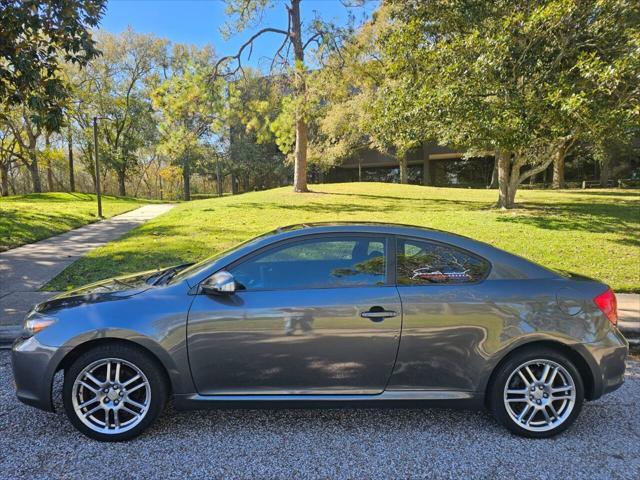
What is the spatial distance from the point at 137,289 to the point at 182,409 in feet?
3.03

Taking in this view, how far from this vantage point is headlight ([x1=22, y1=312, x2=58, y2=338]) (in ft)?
10.0

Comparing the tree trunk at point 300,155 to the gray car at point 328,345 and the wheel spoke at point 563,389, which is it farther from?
the wheel spoke at point 563,389

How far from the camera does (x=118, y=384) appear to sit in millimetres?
3027

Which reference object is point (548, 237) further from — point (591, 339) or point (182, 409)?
point (182, 409)

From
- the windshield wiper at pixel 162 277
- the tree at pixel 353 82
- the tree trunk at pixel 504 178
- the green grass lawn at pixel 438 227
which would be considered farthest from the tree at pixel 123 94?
the windshield wiper at pixel 162 277

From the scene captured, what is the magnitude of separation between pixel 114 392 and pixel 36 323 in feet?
2.43

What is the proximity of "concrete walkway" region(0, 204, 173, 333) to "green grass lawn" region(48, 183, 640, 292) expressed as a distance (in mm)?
397

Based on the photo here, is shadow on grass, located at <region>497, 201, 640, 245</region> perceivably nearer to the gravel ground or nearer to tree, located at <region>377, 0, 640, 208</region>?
tree, located at <region>377, 0, 640, 208</region>

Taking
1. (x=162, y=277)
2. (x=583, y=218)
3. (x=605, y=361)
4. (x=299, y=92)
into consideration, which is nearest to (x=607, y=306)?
(x=605, y=361)

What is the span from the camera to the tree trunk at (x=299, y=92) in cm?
1873

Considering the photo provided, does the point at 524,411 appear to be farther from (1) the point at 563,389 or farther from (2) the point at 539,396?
(1) the point at 563,389

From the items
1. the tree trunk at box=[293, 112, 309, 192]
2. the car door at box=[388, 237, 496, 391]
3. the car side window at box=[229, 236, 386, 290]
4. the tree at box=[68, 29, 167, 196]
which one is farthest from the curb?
the tree at box=[68, 29, 167, 196]

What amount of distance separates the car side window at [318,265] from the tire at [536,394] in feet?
3.66

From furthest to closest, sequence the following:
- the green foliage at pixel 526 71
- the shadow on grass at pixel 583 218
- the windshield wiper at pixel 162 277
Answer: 1. the shadow on grass at pixel 583 218
2. the green foliage at pixel 526 71
3. the windshield wiper at pixel 162 277
